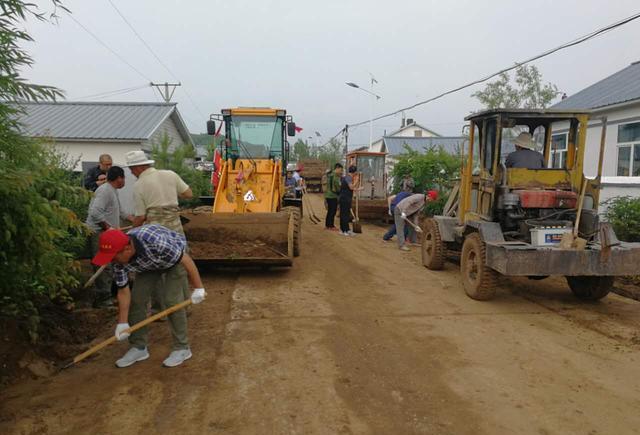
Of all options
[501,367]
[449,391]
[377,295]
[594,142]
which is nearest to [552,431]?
[449,391]

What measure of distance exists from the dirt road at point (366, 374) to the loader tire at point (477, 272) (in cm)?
15

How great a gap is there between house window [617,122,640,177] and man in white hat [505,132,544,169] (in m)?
8.87

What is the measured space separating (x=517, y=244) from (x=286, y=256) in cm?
326

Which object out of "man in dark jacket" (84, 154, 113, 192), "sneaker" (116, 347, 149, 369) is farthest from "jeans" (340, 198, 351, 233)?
"sneaker" (116, 347, 149, 369)

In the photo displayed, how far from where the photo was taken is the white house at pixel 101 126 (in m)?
18.7

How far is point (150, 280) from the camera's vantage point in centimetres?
434

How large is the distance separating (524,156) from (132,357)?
5.53 m

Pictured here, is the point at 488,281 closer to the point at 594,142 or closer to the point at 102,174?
the point at 102,174

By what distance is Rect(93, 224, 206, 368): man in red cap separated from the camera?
13.4 ft

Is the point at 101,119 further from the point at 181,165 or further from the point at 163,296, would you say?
the point at 163,296

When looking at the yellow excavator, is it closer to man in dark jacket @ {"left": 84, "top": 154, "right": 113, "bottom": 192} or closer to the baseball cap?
man in dark jacket @ {"left": 84, "top": 154, "right": 113, "bottom": 192}

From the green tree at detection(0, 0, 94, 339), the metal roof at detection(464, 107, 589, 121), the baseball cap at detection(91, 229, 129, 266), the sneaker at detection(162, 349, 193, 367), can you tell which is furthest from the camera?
the metal roof at detection(464, 107, 589, 121)

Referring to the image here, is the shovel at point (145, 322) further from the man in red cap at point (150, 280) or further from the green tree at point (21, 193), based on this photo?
the green tree at point (21, 193)

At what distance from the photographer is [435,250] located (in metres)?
8.45
